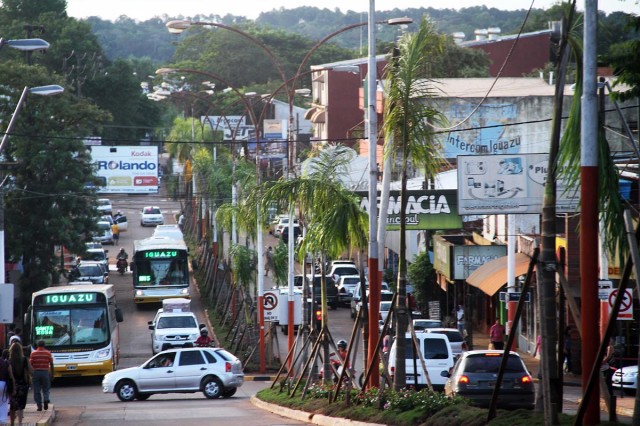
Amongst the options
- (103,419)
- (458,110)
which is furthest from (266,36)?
(103,419)

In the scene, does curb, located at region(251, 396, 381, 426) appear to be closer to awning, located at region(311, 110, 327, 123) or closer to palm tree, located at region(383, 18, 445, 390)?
palm tree, located at region(383, 18, 445, 390)

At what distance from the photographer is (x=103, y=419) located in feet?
79.9

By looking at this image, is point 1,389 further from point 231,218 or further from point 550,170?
point 231,218

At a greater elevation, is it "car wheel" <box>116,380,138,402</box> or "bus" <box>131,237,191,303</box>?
"bus" <box>131,237,191,303</box>

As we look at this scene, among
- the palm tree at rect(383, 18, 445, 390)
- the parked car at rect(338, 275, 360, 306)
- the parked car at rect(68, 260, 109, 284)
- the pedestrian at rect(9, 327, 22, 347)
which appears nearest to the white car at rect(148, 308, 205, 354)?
the pedestrian at rect(9, 327, 22, 347)

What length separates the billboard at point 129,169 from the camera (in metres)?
56.0

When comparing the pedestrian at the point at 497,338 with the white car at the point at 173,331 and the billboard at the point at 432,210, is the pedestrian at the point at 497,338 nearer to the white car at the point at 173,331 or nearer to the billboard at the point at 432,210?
the billboard at the point at 432,210

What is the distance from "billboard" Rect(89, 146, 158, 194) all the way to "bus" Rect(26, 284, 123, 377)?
69.9 feet

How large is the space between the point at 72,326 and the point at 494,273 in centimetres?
1424

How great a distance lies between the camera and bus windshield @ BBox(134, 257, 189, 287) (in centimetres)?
5441

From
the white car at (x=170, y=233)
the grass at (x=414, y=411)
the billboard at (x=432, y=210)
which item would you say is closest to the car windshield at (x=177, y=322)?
the billboard at (x=432, y=210)

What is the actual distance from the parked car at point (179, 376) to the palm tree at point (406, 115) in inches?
430

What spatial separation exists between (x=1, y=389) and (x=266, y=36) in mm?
130473

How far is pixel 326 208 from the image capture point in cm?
2556
